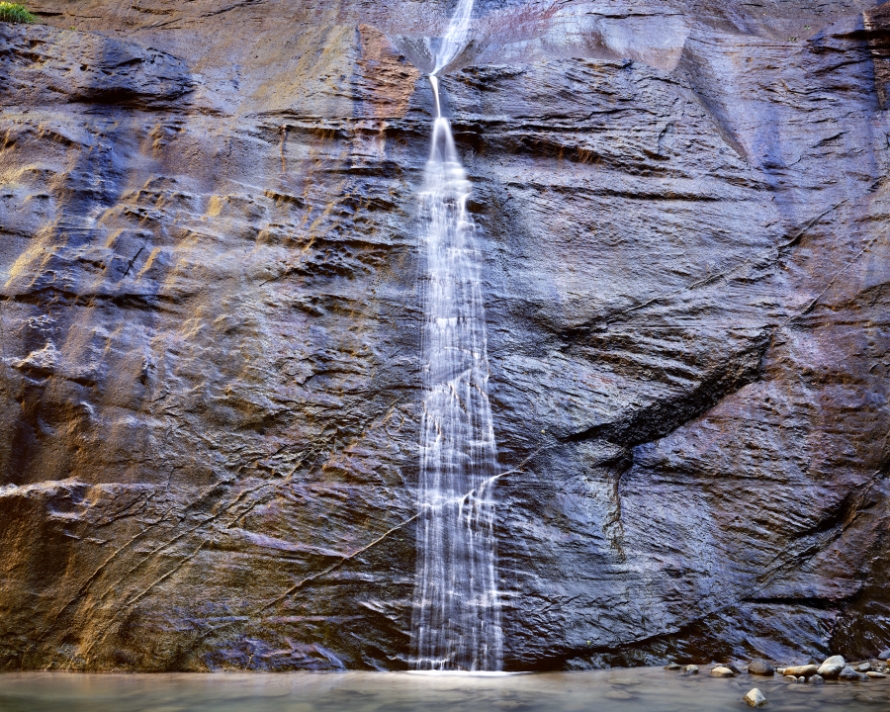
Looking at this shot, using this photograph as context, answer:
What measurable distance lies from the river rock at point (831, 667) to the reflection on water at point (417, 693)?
18 centimetres

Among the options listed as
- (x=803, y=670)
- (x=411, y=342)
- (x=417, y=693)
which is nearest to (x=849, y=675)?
(x=803, y=670)

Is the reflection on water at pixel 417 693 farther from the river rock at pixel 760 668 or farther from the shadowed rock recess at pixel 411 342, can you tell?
the shadowed rock recess at pixel 411 342

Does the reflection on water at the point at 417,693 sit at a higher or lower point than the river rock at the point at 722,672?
higher

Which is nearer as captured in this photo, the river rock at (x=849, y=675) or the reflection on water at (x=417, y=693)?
the reflection on water at (x=417, y=693)

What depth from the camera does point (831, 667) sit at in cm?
603

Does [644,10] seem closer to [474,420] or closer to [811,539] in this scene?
[474,420]

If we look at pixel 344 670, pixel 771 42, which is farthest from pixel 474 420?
pixel 771 42

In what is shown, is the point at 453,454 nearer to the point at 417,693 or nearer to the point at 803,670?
the point at 417,693

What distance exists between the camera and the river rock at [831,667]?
5984 mm

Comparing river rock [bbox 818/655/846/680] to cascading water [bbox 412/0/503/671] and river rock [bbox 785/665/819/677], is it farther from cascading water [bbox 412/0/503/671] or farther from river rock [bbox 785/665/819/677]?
cascading water [bbox 412/0/503/671]

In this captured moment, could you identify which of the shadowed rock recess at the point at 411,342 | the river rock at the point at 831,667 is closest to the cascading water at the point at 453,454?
the shadowed rock recess at the point at 411,342

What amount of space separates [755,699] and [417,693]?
2.39 meters

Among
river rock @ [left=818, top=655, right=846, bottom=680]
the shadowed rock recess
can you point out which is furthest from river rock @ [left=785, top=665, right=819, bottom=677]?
the shadowed rock recess

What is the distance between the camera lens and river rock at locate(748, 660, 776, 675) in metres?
6.17
